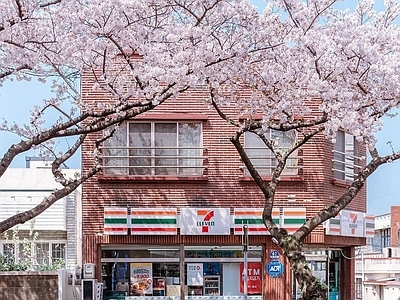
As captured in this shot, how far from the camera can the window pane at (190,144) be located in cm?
2377

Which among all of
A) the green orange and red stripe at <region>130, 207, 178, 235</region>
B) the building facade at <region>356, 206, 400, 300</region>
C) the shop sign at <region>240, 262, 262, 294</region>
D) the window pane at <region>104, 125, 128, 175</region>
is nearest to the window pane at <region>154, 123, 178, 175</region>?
the window pane at <region>104, 125, 128, 175</region>

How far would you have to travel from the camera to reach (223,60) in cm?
1576

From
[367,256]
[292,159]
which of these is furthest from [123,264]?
[367,256]

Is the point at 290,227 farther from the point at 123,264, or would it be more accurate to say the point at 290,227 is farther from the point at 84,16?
the point at 84,16

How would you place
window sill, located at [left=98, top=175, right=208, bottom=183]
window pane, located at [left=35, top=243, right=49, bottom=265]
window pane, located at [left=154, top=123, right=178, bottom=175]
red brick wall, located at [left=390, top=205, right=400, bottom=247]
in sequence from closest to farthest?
window sill, located at [left=98, top=175, right=208, bottom=183] < window pane, located at [left=154, top=123, right=178, bottom=175] < window pane, located at [left=35, top=243, right=49, bottom=265] < red brick wall, located at [left=390, top=205, right=400, bottom=247]

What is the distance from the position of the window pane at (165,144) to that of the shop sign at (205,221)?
1.34 m

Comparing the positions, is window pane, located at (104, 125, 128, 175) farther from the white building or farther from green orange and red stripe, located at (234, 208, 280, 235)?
the white building

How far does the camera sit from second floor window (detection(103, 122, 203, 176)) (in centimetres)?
2358

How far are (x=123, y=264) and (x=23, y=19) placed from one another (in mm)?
11755

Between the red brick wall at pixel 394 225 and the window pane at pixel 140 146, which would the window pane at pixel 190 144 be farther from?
the red brick wall at pixel 394 225

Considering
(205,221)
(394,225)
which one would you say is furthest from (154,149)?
(394,225)

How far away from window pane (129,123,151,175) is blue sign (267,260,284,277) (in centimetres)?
437

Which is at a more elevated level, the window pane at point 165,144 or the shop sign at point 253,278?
the window pane at point 165,144

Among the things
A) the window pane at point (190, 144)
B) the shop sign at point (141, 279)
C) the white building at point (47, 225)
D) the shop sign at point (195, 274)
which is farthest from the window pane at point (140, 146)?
the white building at point (47, 225)
